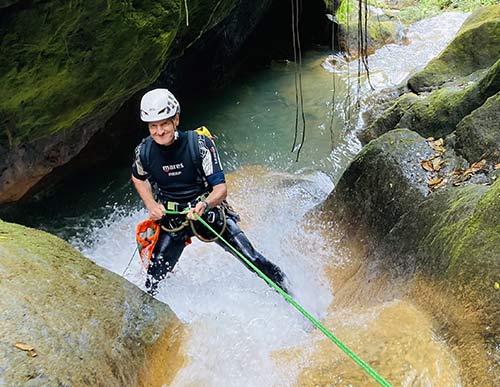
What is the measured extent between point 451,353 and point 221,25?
9.51 m

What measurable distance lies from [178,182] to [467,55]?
739 centimetres

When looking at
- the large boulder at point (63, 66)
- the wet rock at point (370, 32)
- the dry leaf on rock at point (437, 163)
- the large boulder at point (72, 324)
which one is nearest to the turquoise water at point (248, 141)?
the large boulder at point (63, 66)

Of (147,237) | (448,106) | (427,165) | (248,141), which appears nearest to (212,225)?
(147,237)

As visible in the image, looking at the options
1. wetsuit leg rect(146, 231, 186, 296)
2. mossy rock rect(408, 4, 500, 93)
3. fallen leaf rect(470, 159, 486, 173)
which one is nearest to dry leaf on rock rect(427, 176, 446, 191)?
fallen leaf rect(470, 159, 486, 173)

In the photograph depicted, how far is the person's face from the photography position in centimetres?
423

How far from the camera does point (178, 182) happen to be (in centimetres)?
466

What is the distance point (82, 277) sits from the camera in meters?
3.66

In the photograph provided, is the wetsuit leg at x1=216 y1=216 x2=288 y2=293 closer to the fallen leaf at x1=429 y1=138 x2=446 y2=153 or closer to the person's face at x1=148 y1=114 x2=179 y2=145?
the person's face at x1=148 y1=114 x2=179 y2=145

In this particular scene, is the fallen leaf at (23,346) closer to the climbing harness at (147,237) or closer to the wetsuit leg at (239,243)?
the climbing harness at (147,237)

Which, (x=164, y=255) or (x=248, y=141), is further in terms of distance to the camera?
(x=248, y=141)

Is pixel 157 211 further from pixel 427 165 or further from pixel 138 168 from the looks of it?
pixel 427 165

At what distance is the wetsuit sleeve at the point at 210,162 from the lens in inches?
177

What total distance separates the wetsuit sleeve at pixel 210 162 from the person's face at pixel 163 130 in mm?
302

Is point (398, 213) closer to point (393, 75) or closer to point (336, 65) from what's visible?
→ point (393, 75)
